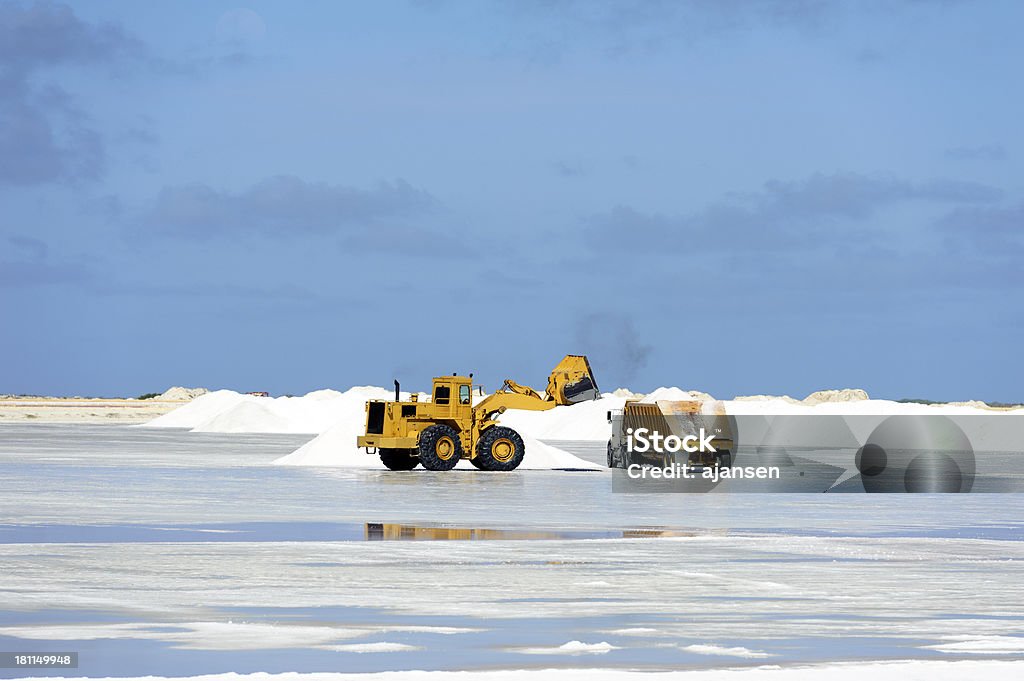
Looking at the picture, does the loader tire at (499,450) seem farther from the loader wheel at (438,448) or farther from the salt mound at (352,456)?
the salt mound at (352,456)

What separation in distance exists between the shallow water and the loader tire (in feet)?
38.1

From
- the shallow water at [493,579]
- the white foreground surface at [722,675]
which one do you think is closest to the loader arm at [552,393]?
the shallow water at [493,579]

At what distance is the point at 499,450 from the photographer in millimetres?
43625

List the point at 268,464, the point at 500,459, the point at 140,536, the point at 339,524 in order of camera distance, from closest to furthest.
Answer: the point at 140,536 < the point at 339,524 < the point at 500,459 < the point at 268,464

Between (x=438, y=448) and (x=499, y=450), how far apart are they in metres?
1.71

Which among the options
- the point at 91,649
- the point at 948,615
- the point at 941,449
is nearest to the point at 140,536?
the point at 91,649

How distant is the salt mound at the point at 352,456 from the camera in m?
47.0

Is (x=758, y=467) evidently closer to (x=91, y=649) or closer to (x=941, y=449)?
(x=941, y=449)

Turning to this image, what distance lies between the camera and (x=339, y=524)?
2430 centimetres

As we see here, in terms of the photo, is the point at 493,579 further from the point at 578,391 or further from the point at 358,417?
the point at 358,417

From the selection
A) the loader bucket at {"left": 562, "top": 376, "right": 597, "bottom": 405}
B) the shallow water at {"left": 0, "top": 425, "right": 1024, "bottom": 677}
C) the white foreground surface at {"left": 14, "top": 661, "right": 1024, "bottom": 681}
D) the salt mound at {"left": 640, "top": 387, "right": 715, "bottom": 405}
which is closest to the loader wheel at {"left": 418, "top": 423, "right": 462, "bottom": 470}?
the loader bucket at {"left": 562, "top": 376, "right": 597, "bottom": 405}

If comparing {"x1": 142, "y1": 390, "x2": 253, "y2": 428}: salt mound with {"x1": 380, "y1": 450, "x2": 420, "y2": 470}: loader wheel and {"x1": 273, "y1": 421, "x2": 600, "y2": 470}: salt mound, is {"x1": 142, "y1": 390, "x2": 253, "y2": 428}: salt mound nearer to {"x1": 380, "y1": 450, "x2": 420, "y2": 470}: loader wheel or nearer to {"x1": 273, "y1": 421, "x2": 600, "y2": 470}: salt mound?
{"x1": 273, "y1": 421, "x2": 600, "y2": 470}: salt mound

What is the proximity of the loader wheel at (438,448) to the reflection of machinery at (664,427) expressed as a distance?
4243 millimetres

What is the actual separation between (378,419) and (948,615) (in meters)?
31.9
